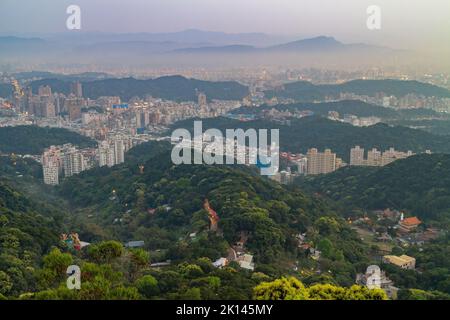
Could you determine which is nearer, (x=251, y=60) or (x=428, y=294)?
(x=428, y=294)

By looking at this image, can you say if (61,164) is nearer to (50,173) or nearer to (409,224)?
(50,173)

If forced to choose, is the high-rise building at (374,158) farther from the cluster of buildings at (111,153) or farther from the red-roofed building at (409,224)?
the cluster of buildings at (111,153)

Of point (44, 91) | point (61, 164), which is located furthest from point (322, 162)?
point (44, 91)

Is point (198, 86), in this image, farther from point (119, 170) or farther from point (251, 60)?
point (119, 170)

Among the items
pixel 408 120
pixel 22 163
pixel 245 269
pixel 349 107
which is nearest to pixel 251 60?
pixel 349 107

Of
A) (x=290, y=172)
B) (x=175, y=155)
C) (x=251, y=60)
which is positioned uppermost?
(x=251, y=60)

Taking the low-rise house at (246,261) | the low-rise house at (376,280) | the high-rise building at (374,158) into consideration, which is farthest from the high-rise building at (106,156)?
the low-rise house at (376,280)
